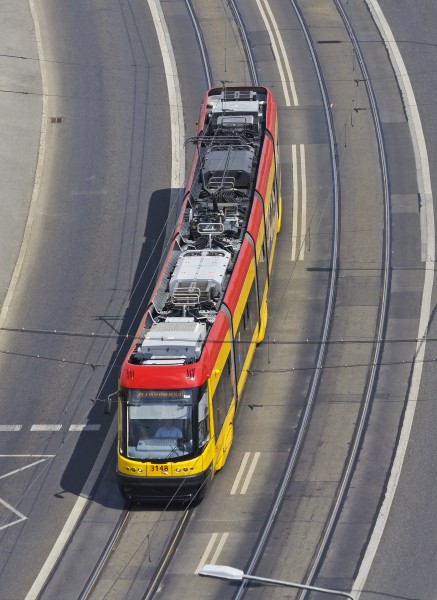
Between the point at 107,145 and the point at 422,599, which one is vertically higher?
the point at 107,145

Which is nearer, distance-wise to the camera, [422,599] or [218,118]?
[422,599]

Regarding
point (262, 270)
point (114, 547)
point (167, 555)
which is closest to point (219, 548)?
point (167, 555)

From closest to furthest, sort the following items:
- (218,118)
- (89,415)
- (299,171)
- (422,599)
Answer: (422,599) → (89,415) → (218,118) → (299,171)

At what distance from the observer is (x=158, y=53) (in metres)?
75.1

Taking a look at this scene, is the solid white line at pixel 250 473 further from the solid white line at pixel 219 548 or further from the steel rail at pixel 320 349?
the solid white line at pixel 219 548

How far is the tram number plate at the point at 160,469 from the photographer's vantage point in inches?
1801

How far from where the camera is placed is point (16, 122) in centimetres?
7012

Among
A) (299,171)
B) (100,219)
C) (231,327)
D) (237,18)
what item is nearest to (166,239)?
(100,219)

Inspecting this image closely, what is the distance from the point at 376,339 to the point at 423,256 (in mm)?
6144

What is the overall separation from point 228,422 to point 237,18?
1331 inches

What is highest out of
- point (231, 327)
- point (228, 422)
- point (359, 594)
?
point (231, 327)

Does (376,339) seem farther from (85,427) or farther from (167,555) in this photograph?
→ (167,555)

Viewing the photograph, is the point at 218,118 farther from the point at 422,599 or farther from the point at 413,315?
the point at 422,599

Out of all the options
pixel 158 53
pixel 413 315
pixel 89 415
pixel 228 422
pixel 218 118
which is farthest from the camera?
pixel 158 53
